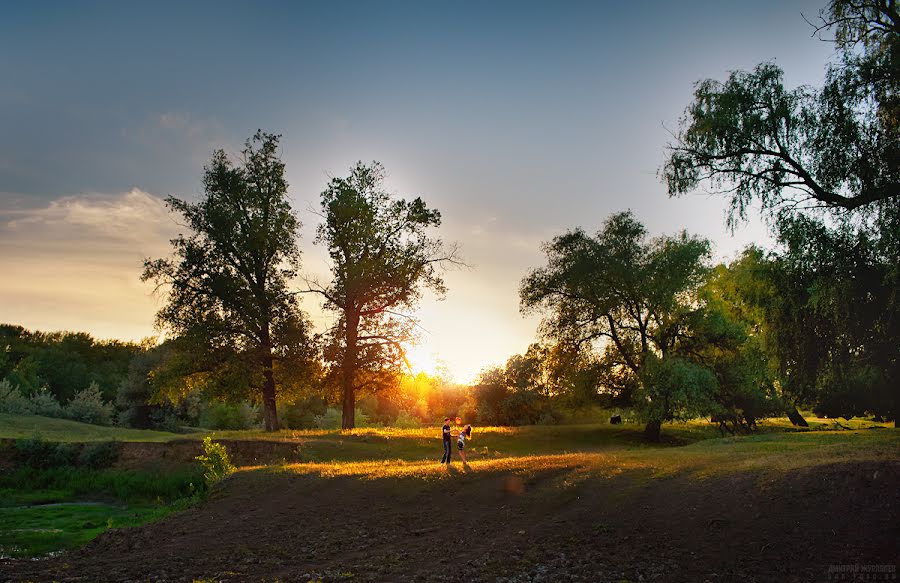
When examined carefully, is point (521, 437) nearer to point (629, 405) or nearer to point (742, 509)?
point (629, 405)

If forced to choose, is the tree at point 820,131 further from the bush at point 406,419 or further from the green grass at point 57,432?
the bush at point 406,419

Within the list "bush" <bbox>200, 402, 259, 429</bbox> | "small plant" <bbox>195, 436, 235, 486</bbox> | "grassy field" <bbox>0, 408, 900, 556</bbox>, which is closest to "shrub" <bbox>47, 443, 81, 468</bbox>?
"grassy field" <bbox>0, 408, 900, 556</bbox>

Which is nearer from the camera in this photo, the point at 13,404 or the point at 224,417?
the point at 13,404

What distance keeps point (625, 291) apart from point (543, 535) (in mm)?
31776

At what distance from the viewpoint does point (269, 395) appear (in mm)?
40188

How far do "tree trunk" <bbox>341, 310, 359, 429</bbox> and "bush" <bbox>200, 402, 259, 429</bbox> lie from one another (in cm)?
2137

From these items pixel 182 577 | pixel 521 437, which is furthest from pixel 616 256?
pixel 182 577

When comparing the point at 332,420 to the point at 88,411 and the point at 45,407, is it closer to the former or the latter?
the point at 88,411

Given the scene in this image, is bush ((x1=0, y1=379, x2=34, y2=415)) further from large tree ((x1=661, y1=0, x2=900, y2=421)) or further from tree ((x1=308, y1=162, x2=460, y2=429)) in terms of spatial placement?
large tree ((x1=661, y1=0, x2=900, y2=421))

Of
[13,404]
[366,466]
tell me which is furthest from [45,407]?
[366,466]

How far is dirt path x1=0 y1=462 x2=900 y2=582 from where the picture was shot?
10758mm

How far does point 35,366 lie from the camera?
7844 cm

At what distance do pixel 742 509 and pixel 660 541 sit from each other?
213 cm

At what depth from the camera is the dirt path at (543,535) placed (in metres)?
10.8
